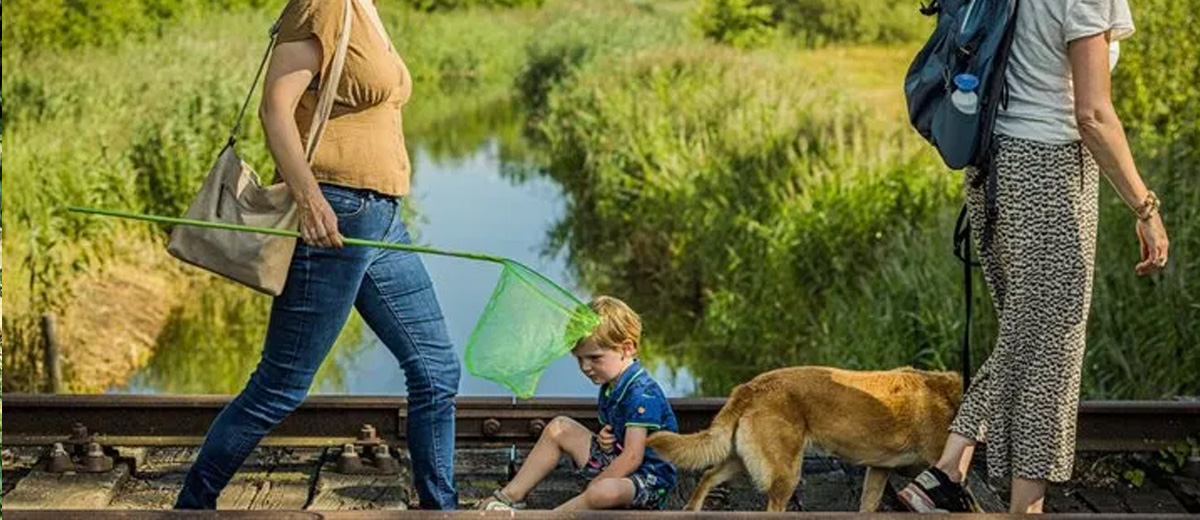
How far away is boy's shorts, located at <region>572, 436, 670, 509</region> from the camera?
620 cm

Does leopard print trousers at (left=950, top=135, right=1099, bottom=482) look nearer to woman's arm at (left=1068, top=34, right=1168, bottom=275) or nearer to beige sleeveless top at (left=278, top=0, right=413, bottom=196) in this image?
woman's arm at (left=1068, top=34, right=1168, bottom=275)

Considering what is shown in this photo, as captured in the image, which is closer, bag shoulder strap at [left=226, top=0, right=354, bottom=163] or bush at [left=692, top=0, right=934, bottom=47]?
bag shoulder strap at [left=226, top=0, right=354, bottom=163]

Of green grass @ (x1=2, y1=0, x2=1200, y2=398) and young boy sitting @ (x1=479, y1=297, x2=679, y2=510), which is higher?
young boy sitting @ (x1=479, y1=297, x2=679, y2=510)

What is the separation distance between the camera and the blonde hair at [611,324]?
613 cm

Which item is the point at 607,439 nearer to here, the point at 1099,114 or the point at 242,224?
the point at 242,224

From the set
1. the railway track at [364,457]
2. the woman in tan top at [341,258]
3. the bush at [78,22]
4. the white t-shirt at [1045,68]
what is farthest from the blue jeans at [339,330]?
the bush at [78,22]

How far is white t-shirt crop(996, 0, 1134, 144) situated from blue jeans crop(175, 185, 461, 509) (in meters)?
1.71

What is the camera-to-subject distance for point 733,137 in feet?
64.5

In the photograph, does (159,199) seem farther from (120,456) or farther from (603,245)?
(120,456)

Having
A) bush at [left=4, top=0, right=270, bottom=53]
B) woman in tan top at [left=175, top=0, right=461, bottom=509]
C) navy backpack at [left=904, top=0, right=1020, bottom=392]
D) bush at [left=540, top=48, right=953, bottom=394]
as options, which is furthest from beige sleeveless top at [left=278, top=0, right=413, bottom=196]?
bush at [left=4, top=0, right=270, bottom=53]

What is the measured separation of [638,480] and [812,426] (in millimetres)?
556

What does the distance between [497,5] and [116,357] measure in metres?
42.6

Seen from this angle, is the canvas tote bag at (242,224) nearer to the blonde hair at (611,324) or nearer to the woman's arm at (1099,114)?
the blonde hair at (611,324)

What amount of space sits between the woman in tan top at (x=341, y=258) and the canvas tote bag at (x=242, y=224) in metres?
0.07
